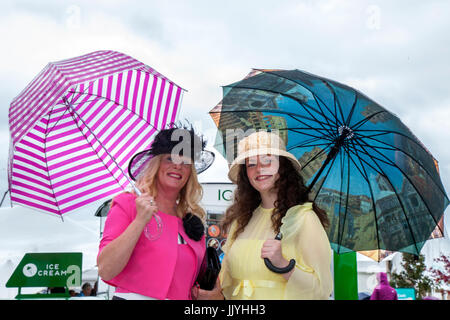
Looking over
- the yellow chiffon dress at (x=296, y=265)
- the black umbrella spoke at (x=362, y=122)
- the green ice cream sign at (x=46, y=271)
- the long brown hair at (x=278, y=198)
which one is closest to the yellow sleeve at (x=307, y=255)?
the yellow chiffon dress at (x=296, y=265)

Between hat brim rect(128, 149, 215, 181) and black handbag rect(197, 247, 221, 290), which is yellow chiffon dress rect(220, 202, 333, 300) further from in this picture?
hat brim rect(128, 149, 215, 181)

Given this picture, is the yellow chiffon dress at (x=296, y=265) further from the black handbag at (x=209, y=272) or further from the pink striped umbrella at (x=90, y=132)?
the pink striped umbrella at (x=90, y=132)

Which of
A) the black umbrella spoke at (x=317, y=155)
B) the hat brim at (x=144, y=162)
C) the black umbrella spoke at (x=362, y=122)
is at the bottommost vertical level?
the hat brim at (x=144, y=162)

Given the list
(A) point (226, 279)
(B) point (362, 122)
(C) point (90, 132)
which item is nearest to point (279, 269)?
(A) point (226, 279)

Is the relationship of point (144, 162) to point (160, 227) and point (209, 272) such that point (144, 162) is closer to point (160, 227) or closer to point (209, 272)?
point (160, 227)

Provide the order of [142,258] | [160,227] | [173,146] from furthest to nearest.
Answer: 1. [173,146]
2. [160,227]
3. [142,258]

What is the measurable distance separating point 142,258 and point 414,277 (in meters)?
20.2

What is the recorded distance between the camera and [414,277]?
19250 millimetres

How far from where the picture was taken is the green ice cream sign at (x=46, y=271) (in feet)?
17.7

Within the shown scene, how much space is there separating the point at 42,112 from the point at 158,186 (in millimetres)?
744

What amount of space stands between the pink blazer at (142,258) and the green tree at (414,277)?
18877 mm

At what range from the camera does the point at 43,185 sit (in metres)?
2.63
